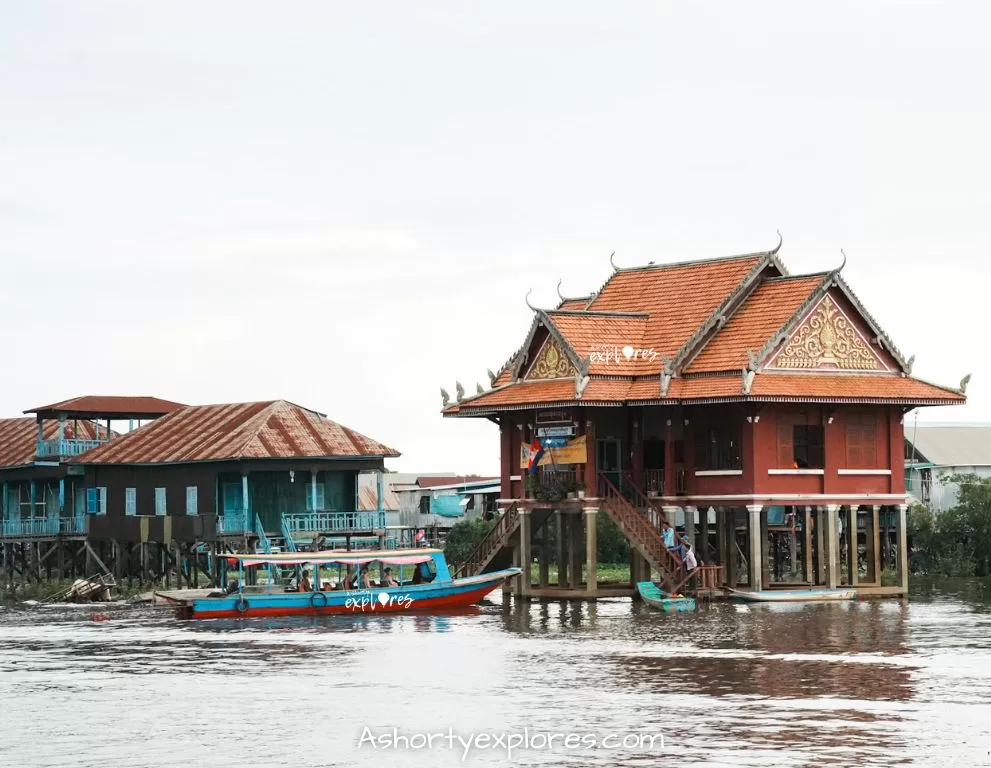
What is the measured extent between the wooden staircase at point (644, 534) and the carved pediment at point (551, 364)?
2.98 metres

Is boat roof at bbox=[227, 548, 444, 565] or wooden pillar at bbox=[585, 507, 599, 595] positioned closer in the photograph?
boat roof at bbox=[227, 548, 444, 565]

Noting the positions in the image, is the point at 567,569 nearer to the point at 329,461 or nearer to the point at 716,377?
the point at 329,461

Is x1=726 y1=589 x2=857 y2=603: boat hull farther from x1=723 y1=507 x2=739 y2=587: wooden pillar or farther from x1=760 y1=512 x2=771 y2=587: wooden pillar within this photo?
x1=723 y1=507 x2=739 y2=587: wooden pillar

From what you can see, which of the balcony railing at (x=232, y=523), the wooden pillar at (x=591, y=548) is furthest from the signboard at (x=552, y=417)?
the balcony railing at (x=232, y=523)

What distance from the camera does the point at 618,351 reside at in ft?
186

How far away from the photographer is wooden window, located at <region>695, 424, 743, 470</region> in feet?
183

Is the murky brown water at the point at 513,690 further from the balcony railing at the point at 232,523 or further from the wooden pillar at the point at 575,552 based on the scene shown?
the balcony railing at the point at 232,523

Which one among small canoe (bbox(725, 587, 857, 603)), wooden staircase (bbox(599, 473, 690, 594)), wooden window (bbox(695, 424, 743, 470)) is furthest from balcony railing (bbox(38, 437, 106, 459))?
small canoe (bbox(725, 587, 857, 603))

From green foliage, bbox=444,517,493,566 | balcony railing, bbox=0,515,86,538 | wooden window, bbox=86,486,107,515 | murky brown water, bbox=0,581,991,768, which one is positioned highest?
wooden window, bbox=86,486,107,515

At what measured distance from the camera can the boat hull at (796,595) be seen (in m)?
54.1

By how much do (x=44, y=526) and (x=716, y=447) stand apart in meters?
30.1

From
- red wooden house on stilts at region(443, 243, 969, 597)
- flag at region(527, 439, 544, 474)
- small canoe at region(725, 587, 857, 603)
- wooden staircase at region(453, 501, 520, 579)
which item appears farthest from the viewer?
wooden staircase at region(453, 501, 520, 579)

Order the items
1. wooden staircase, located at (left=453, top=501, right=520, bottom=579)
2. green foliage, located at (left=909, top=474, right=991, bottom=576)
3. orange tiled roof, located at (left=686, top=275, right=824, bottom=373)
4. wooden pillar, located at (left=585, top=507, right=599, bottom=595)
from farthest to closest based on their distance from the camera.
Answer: green foliage, located at (left=909, top=474, right=991, bottom=576) → wooden staircase, located at (left=453, top=501, right=520, bottom=579) → wooden pillar, located at (left=585, top=507, right=599, bottom=595) → orange tiled roof, located at (left=686, top=275, right=824, bottom=373)

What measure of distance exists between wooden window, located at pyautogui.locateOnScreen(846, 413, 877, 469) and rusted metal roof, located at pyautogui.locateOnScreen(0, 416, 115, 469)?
32594 millimetres
